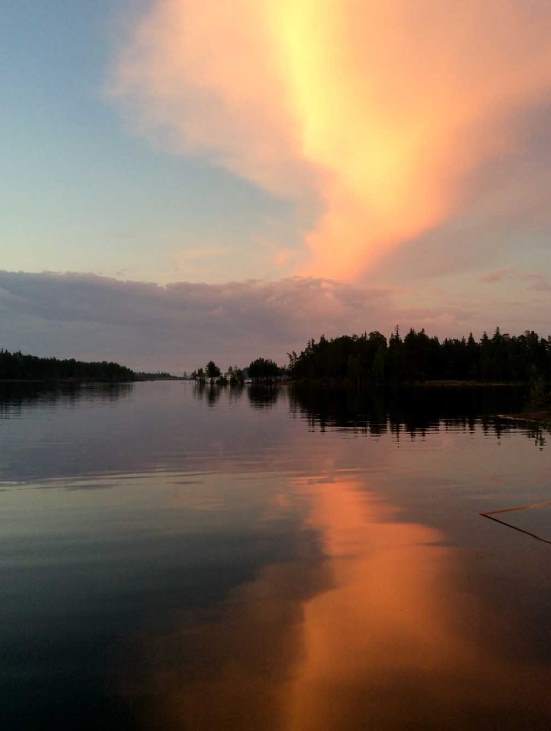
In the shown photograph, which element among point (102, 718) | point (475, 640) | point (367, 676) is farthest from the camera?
point (475, 640)

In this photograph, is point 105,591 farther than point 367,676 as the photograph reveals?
Yes

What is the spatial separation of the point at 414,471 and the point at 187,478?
493 inches

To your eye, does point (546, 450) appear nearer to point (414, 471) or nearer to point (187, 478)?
point (414, 471)

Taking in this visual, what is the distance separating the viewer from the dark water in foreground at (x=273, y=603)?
9.09 m

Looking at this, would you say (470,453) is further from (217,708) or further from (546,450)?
(217,708)

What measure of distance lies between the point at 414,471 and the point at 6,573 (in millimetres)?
22308

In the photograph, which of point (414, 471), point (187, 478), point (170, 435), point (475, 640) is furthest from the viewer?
point (170, 435)

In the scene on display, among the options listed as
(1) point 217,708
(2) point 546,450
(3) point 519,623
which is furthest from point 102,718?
(2) point 546,450

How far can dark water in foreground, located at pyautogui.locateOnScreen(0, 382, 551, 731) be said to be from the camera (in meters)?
9.09

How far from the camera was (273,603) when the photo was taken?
510 inches

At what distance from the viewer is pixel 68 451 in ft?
130

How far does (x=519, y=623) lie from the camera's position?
1180 centimetres

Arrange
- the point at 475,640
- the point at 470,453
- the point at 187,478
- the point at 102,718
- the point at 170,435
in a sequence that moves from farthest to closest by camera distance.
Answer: the point at 170,435, the point at 470,453, the point at 187,478, the point at 475,640, the point at 102,718

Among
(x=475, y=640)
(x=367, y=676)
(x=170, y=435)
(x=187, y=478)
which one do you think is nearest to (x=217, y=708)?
(x=367, y=676)
